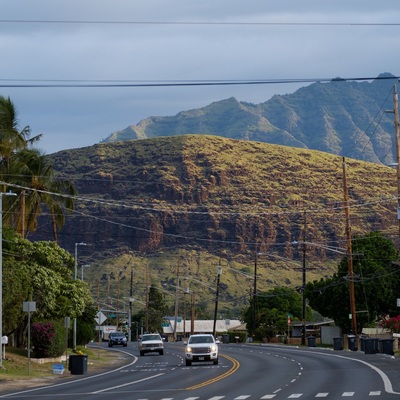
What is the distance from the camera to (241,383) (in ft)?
123

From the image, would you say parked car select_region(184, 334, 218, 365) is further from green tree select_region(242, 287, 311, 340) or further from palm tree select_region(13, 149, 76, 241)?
green tree select_region(242, 287, 311, 340)

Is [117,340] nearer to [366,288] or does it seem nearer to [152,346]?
[366,288]

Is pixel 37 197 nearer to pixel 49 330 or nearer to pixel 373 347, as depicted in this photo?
pixel 49 330

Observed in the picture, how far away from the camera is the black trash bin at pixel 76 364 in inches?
1930

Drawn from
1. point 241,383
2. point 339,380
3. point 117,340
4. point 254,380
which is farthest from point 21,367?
point 117,340

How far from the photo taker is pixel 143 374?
47719mm

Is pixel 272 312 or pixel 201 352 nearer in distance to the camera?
pixel 201 352

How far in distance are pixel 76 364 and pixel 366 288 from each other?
51.4 metres

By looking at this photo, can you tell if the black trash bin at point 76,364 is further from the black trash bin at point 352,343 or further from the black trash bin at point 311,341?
the black trash bin at point 311,341

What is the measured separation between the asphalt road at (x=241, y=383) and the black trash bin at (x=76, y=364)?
707 mm

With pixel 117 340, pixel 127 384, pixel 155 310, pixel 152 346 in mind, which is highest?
pixel 155 310

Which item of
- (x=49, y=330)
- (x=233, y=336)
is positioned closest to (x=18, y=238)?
(x=49, y=330)

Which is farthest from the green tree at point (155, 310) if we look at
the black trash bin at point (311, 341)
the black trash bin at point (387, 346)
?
the black trash bin at point (387, 346)

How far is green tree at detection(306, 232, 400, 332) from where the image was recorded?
95562 mm
